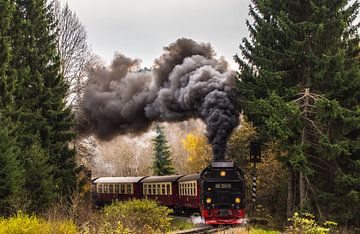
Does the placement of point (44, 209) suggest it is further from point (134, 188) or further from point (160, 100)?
point (134, 188)

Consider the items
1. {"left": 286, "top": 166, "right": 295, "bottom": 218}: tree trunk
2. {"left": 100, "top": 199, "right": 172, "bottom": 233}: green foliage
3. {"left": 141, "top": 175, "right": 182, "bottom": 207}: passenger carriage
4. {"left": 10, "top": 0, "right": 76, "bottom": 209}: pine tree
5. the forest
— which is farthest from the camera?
{"left": 141, "top": 175, "right": 182, "bottom": 207}: passenger carriage

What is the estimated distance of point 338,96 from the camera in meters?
21.7

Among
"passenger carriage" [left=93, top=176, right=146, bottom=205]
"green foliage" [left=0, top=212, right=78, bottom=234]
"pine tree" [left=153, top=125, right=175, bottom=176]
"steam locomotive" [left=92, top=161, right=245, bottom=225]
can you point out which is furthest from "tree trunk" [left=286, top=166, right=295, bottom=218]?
"pine tree" [left=153, top=125, right=175, bottom=176]

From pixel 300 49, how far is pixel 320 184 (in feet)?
19.7

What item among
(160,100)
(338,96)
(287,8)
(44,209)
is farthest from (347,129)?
(44,209)

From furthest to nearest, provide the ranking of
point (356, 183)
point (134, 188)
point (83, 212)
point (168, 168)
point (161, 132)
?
point (161, 132) < point (168, 168) < point (134, 188) < point (356, 183) < point (83, 212)

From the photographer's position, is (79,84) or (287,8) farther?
(79,84)

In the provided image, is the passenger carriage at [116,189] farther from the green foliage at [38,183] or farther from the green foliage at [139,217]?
the green foliage at [139,217]

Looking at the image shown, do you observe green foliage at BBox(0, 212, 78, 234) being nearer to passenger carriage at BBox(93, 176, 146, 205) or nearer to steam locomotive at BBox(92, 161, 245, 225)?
steam locomotive at BBox(92, 161, 245, 225)

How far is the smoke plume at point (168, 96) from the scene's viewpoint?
64.4 feet

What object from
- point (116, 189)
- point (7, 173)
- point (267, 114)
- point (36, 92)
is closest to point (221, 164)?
point (267, 114)

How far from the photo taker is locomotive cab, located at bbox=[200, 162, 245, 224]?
19.7 m

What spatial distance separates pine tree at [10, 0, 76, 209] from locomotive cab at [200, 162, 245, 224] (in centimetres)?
701

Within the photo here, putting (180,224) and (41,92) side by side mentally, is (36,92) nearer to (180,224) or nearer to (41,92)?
(41,92)
